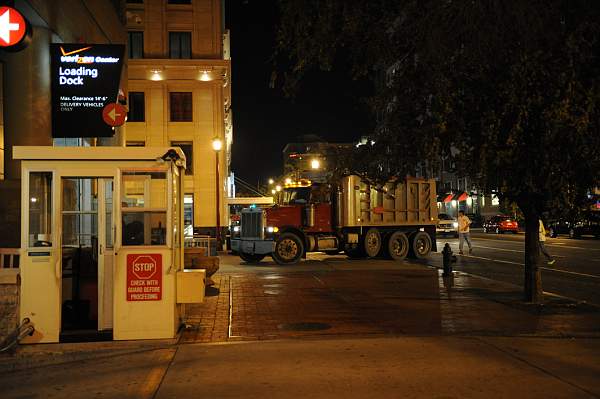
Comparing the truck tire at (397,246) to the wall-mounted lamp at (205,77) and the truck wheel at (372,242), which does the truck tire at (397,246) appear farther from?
the wall-mounted lamp at (205,77)

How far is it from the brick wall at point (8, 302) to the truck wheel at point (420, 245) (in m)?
17.4

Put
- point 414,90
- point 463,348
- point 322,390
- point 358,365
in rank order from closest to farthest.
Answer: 1. point 322,390
2. point 358,365
3. point 463,348
4. point 414,90

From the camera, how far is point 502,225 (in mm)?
45781

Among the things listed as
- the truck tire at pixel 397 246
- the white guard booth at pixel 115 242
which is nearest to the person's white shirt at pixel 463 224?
the truck tire at pixel 397 246

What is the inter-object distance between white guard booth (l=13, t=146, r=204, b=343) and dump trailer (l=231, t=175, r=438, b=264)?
12.5 metres

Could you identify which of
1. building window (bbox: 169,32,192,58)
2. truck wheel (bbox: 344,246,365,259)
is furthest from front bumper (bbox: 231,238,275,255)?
building window (bbox: 169,32,192,58)

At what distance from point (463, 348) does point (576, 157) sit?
3.97 meters

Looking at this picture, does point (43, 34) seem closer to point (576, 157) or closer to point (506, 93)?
point (506, 93)

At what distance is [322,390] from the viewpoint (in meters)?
6.45

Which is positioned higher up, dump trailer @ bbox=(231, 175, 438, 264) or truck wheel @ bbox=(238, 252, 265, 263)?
dump trailer @ bbox=(231, 175, 438, 264)

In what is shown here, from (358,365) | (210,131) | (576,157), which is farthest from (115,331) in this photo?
(210,131)

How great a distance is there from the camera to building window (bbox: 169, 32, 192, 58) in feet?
128

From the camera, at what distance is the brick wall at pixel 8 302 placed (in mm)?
8422

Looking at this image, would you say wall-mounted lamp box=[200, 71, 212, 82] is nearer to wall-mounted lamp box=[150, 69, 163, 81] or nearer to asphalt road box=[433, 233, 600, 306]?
wall-mounted lamp box=[150, 69, 163, 81]
